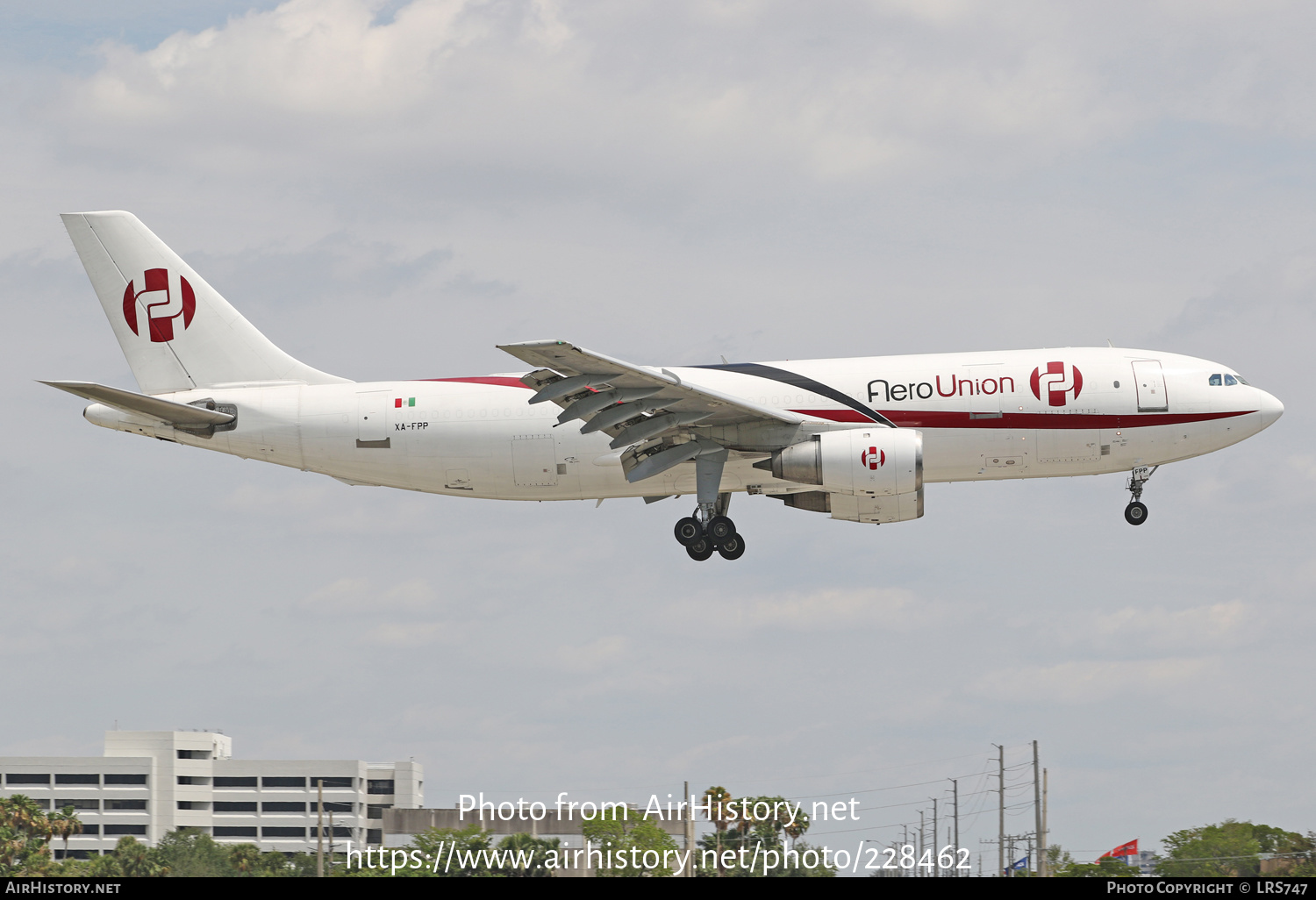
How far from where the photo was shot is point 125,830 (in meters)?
132

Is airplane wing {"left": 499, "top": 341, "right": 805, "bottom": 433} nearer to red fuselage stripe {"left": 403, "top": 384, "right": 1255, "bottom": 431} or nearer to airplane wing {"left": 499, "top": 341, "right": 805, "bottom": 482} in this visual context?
airplane wing {"left": 499, "top": 341, "right": 805, "bottom": 482}

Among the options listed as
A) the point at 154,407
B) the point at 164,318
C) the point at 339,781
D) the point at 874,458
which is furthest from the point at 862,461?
the point at 339,781

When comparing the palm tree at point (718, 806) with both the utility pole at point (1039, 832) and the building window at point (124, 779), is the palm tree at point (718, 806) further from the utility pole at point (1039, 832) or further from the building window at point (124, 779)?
the building window at point (124, 779)

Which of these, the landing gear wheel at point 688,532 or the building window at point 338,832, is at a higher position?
the landing gear wheel at point 688,532

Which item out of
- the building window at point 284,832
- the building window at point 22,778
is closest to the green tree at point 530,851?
the building window at point 284,832

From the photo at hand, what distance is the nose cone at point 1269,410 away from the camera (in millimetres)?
37938

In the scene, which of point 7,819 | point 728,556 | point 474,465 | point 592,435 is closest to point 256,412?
point 474,465

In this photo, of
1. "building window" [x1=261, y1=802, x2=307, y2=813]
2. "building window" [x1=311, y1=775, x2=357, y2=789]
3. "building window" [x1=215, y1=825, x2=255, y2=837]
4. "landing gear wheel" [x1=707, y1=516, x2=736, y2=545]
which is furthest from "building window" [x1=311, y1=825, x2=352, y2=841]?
"landing gear wheel" [x1=707, y1=516, x2=736, y2=545]

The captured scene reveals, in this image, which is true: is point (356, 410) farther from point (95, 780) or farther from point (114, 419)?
point (95, 780)

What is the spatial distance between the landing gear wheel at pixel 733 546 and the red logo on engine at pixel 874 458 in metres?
4.88

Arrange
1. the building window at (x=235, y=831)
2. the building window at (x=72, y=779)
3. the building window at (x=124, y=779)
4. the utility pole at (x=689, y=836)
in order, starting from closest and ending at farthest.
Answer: the utility pole at (x=689, y=836) → the building window at (x=72, y=779) → the building window at (x=124, y=779) → the building window at (x=235, y=831)

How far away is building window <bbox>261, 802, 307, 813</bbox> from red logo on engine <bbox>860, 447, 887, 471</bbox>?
111 metres

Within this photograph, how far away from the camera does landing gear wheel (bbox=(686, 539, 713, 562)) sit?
128 feet

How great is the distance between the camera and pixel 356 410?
39656mm
